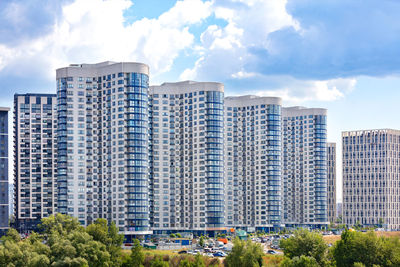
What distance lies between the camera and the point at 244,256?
15312 centimetres

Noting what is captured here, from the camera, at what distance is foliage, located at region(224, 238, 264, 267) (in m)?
152

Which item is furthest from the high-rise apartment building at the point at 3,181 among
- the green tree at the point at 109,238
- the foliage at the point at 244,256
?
the foliage at the point at 244,256

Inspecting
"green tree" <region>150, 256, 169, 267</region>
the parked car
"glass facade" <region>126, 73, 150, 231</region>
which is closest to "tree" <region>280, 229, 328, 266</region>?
the parked car

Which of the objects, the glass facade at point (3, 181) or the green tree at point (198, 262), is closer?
the green tree at point (198, 262)

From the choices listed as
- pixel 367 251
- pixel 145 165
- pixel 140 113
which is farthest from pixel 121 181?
pixel 367 251

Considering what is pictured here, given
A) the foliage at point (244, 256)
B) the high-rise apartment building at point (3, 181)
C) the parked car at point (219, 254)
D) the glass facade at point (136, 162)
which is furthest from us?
the glass facade at point (136, 162)

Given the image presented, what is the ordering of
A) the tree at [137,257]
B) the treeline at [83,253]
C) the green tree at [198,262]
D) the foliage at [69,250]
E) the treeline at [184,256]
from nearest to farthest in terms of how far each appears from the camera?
1. the treeline at [184,256]
2. the foliage at [69,250]
3. the treeline at [83,253]
4. the green tree at [198,262]
5. the tree at [137,257]

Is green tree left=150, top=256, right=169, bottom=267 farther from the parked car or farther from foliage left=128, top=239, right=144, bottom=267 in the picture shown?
the parked car

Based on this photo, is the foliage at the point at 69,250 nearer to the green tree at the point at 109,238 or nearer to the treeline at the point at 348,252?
the green tree at the point at 109,238

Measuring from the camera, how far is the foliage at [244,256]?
15200 centimetres

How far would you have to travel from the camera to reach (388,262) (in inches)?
5600

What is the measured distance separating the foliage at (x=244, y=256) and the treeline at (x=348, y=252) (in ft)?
25.5

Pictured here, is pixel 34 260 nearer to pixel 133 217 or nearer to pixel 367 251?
pixel 133 217

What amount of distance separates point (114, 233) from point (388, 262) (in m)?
71.3
